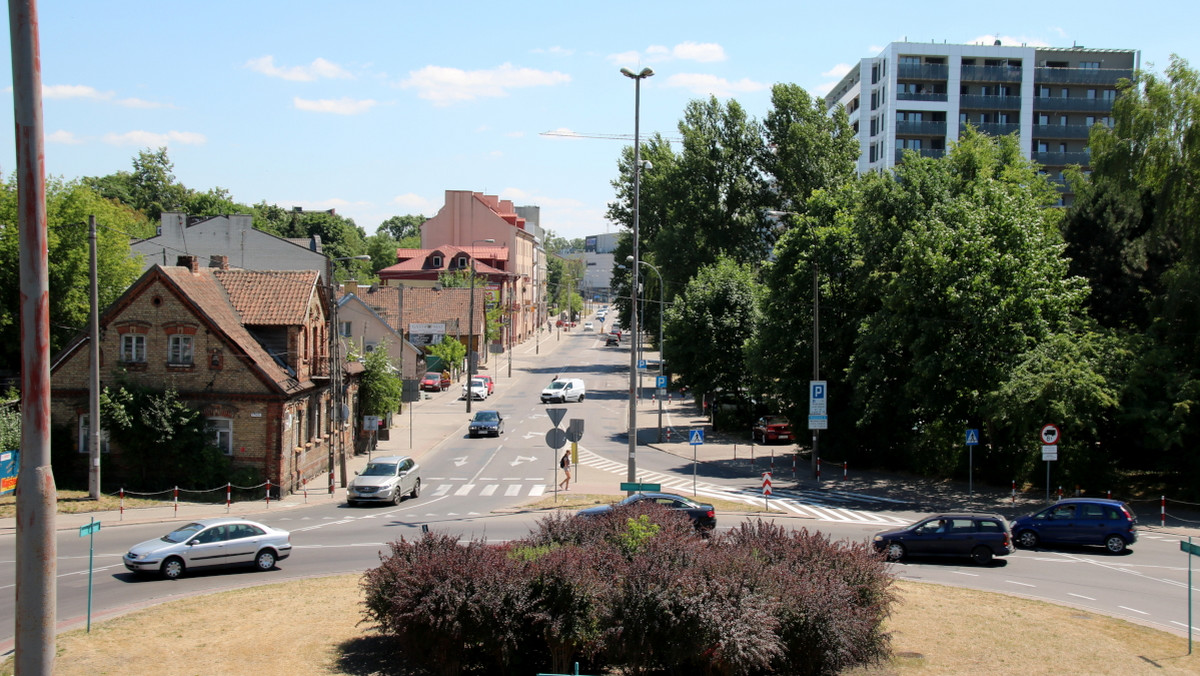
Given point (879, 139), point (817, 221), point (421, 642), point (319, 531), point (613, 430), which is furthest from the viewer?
point (879, 139)

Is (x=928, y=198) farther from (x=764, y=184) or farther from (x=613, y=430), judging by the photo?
(x=764, y=184)

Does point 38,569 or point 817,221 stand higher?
point 817,221

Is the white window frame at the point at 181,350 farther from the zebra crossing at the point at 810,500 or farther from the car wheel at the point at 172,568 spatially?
the zebra crossing at the point at 810,500

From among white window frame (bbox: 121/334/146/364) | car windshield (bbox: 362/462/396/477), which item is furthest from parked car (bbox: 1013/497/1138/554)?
white window frame (bbox: 121/334/146/364)

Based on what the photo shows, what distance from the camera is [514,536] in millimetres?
24625

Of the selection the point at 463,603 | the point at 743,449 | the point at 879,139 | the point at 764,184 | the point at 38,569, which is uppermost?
the point at 879,139

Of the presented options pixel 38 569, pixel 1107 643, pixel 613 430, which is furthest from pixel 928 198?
pixel 38 569

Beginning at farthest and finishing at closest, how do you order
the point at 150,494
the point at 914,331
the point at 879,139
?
the point at 879,139 → the point at 914,331 → the point at 150,494

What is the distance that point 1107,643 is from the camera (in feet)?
49.1

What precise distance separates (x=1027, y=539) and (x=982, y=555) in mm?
3283

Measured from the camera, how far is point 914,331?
115 feet

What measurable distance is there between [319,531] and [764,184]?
178 feet

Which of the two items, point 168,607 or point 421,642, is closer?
point 421,642

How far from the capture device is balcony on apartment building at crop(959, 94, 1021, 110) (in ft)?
262
